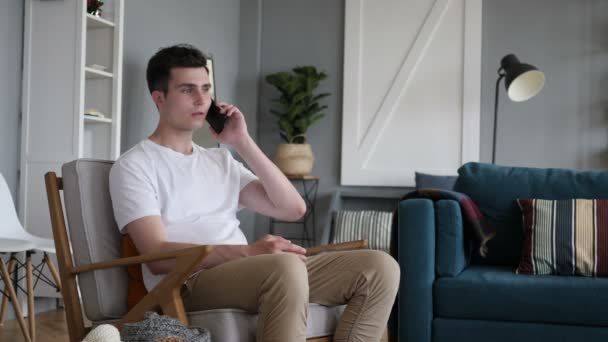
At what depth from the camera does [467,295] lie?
2.88 m

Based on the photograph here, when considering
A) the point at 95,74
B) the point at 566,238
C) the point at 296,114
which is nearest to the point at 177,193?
the point at 566,238

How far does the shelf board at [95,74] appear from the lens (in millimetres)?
4223

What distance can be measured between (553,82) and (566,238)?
10.5 feet

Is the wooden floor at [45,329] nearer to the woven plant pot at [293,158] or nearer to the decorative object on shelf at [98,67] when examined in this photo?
the decorative object on shelf at [98,67]

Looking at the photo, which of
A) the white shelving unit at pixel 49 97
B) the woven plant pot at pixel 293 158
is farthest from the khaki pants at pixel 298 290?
the woven plant pot at pixel 293 158

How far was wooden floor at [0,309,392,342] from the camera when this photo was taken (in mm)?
3621

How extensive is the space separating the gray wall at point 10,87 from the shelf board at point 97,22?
38cm

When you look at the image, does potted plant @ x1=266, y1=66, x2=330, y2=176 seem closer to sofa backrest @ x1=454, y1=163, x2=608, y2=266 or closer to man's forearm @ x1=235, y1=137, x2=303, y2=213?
sofa backrest @ x1=454, y1=163, x2=608, y2=266

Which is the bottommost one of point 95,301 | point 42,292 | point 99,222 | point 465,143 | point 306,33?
point 42,292

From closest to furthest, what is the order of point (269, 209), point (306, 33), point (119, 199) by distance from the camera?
point (119, 199) → point (269, 209) → point (306, 33)

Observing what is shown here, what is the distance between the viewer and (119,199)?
2.12m

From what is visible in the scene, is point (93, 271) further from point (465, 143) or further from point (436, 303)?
point (465, 143)

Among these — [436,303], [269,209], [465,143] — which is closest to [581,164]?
[465,143]

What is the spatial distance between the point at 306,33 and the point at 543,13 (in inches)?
79.1
